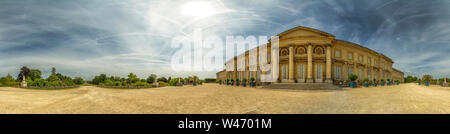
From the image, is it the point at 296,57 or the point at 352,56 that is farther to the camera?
the point at 352,56

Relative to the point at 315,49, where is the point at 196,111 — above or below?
below

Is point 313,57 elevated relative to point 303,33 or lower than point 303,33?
lower

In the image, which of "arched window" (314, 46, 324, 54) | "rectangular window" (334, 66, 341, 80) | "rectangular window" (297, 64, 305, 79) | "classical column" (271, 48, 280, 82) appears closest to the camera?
"rectangular window" (297, 64, 305, 79)

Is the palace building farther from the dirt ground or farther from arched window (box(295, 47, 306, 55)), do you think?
the dirt ground

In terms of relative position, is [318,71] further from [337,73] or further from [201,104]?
[201,104]

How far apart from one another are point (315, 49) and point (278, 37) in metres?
7.04

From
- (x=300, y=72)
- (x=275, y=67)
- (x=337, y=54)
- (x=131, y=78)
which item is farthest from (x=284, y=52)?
(x=131, y=78)

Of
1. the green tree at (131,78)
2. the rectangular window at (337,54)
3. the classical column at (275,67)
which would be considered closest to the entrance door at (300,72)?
the classical column at (275,67)

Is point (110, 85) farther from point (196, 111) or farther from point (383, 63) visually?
point (383, 63)

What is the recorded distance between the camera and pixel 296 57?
26719 millimetres

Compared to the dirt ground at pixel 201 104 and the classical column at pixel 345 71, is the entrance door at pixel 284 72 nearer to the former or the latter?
the classical column at pixel 345 71

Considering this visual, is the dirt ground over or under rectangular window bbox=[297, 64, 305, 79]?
under

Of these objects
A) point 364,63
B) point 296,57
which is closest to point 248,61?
point 296,57

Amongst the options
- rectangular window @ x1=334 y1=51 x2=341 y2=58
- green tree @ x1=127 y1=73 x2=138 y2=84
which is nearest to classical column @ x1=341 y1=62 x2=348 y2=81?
rectangular window @ x1=334 y1=51 x2=341 y2=58
